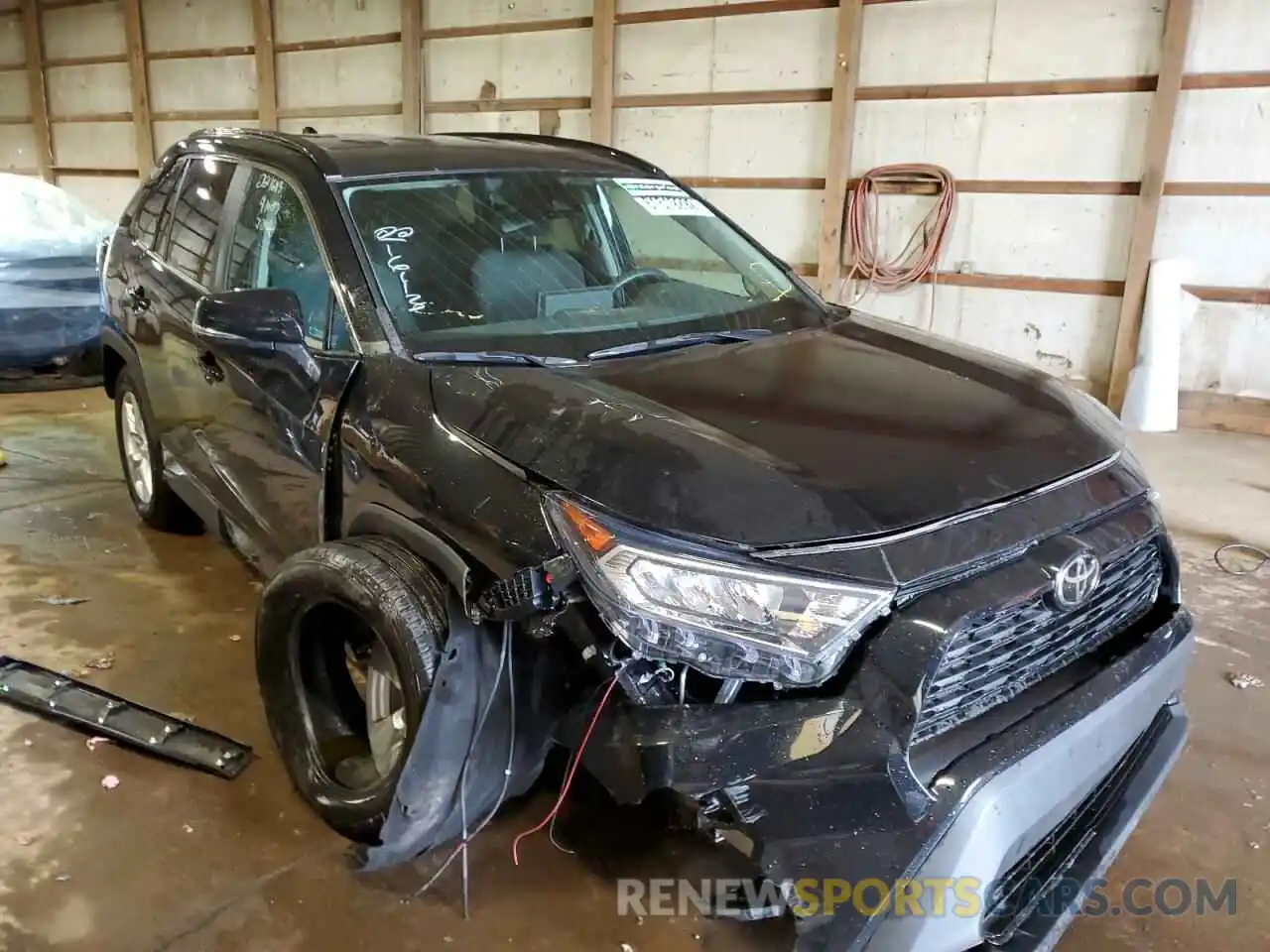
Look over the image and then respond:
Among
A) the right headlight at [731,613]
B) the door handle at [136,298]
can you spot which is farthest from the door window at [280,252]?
the right headlight at [731,613]

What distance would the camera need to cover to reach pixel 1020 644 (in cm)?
165

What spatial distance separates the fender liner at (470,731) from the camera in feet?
6.00

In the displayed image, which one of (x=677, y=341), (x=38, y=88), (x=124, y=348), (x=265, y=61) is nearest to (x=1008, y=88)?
(x=677, y=341)

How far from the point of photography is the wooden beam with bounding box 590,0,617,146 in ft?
24.1

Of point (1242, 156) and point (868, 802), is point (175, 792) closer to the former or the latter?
point (868, 802)

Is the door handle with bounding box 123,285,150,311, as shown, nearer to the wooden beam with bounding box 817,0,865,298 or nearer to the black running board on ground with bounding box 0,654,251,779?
the black running board on ground with bounding box 0,654,251,779

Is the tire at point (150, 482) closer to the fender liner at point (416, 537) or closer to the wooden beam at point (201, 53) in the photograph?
the fender liner at point (416, 537)

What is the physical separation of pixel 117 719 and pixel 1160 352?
5655mm

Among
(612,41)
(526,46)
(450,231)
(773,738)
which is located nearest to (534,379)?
(450,231)

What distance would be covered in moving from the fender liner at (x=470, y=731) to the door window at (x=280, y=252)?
0.80 m

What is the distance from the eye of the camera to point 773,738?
1511 mm

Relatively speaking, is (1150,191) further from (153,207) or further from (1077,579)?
(153,207)

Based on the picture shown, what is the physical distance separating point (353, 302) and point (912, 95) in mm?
5314

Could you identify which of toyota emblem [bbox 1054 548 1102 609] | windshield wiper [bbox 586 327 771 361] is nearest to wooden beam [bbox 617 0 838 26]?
windshield wiper [bbox 586 327 771 361]
